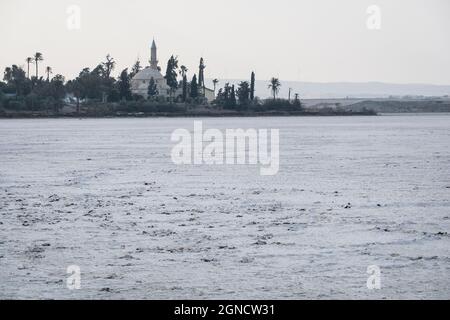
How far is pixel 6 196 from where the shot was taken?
2259 centimetres

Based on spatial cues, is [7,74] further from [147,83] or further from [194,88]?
[194,88]

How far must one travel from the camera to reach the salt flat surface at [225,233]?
11430 millimetres

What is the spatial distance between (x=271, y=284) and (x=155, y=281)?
194cm

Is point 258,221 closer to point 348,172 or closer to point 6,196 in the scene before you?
point 6,196

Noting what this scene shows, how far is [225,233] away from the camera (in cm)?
1598

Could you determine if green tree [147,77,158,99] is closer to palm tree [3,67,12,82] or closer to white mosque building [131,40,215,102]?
white mosque building [131,40,215,102]

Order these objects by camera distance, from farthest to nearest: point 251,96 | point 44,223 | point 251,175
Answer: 1. point 251,96
2. point 251,175
3. point 44,223

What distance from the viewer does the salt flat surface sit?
1143 centimetres

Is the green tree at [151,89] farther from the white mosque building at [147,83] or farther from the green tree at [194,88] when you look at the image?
the green tree at [194,88]

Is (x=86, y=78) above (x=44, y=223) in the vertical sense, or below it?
above

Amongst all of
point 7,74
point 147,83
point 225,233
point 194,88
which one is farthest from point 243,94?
point 225,233

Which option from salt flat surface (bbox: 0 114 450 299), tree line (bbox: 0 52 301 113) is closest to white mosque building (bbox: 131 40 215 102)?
tree line (bbox: 0 52 301 113)

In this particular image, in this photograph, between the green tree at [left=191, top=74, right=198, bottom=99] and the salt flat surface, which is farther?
the green tree at [left=191, top=74, right=198, bottom=99]
